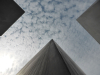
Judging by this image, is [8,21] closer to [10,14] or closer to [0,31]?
[10,14]

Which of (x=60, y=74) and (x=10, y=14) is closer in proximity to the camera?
(x=60, y=74)

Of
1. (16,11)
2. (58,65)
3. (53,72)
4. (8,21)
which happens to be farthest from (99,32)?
(8,21)

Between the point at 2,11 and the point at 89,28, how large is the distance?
21.0ft

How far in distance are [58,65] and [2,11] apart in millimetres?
4453

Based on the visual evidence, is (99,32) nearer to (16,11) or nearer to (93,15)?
(93,15)

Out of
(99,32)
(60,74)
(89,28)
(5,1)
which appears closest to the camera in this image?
(60,74)

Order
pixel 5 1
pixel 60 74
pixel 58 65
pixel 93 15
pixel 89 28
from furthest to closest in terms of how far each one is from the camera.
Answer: pixel 89 28 < pixel 93 15 < pixel 5 1 < pixel 58 65 < pixel 60 74

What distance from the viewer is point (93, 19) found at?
5.36 m

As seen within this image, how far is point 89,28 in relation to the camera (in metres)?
6.07

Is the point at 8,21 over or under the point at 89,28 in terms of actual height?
over

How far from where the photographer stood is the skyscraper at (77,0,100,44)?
4859 mm

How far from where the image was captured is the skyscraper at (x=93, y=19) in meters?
4.86

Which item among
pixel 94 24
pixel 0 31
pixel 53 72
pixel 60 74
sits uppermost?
pixel 0 31

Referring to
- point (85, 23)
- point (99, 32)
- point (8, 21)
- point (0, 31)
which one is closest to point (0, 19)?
point (8, 21)
